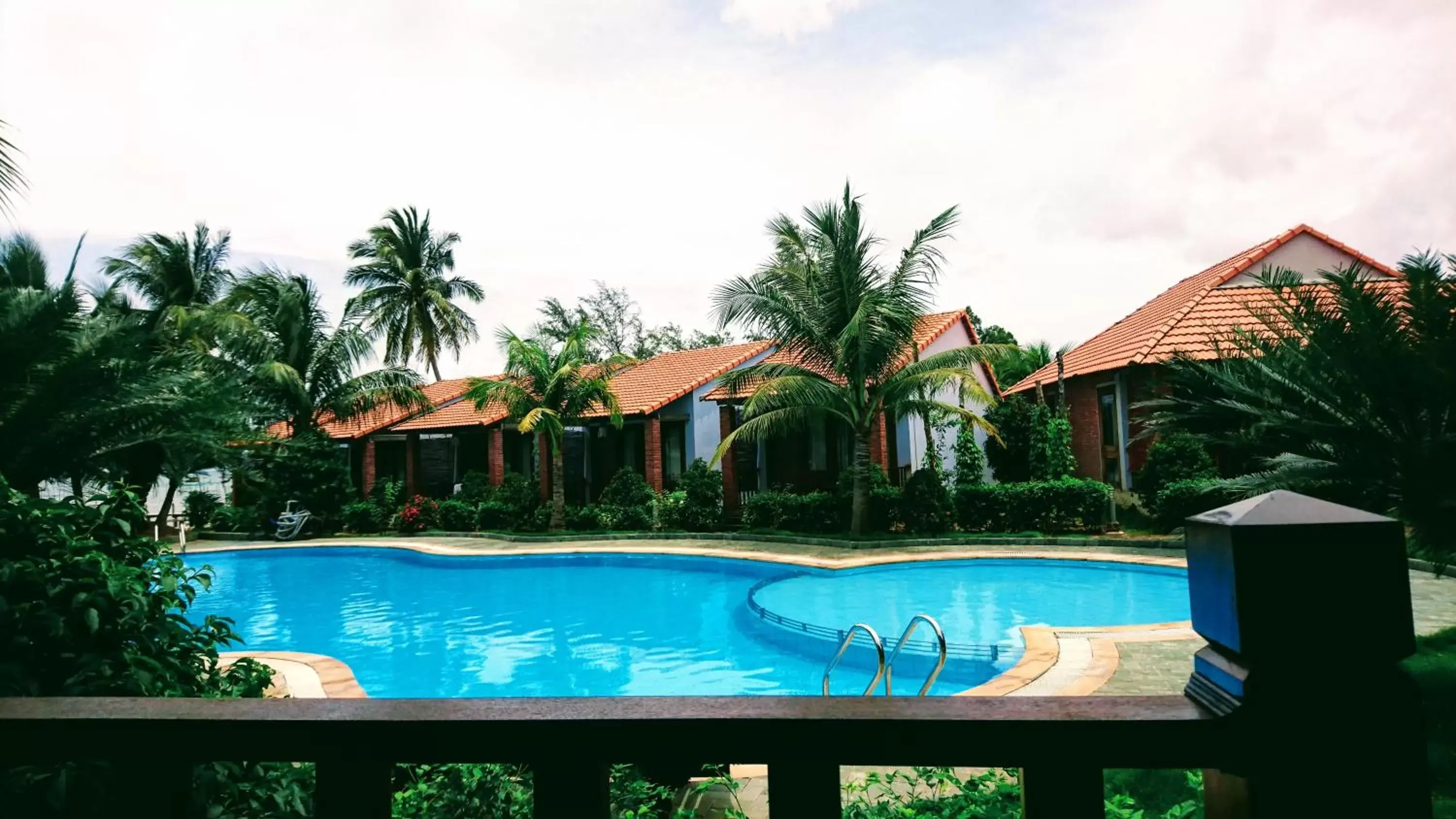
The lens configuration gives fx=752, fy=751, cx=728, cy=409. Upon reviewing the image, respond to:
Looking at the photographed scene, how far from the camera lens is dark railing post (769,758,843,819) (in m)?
1.14

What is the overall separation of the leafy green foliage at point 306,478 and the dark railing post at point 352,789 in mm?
25746

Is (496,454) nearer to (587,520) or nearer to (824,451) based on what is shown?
(587,520)

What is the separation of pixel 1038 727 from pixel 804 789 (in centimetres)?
36

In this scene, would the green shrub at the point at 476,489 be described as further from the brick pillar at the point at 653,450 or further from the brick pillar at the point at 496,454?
the brick pillar at the point at 653,450

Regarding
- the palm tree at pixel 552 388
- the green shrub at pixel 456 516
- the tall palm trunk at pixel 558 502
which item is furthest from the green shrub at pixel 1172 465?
the green shrub at pixel 456 516

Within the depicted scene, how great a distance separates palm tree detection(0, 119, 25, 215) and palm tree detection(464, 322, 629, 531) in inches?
610

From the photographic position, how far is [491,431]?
26.4 meters

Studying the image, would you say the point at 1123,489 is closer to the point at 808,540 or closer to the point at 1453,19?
the point at 808,540

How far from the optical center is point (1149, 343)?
17484 mm

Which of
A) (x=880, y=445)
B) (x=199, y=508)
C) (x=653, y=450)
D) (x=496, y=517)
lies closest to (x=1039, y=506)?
(x=880, y=445)

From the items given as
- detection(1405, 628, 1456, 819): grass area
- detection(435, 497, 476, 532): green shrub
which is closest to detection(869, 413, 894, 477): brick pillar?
detection(435, 497, 476, 532): green shrub

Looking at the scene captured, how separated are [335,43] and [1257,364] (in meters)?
7.60

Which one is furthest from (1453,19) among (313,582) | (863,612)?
(313,582)

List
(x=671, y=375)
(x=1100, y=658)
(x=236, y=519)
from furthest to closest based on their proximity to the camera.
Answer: (x=671, y=375) < (x=236, y=519) < (x=1100, y=658)
